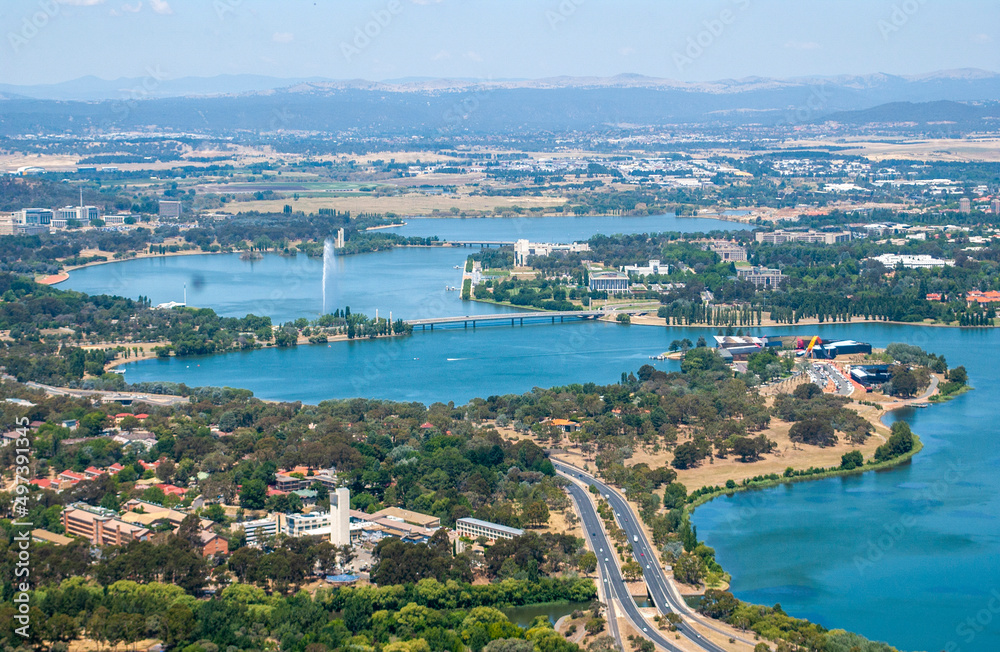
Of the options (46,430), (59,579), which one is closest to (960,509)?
(59,579)

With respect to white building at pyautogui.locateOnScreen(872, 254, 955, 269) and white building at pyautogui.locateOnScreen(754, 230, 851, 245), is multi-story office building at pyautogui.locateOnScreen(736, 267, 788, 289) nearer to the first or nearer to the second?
white building at pyautogui.locateOnScreen(872, 254, 955, 269)

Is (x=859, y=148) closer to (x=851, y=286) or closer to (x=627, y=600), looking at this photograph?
(x=851, y=286)

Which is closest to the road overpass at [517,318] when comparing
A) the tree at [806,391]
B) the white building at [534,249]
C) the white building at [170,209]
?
the white building at [534,249]

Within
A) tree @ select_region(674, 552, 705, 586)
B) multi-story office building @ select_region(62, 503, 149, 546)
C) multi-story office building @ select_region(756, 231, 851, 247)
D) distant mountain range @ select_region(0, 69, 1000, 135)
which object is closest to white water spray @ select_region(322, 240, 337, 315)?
multi-story office building @ select_region(756, 231, 851, 247)

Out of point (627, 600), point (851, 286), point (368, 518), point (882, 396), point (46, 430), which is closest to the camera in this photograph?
point (627, 600)

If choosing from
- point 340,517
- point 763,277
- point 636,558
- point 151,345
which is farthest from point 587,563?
point 763,277

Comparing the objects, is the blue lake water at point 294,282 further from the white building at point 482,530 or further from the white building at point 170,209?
the white building at point 482,530
